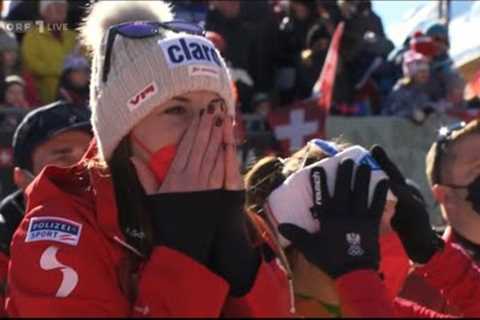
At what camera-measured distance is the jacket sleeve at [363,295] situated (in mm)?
1954

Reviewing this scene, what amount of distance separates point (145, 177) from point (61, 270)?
22 centimetres

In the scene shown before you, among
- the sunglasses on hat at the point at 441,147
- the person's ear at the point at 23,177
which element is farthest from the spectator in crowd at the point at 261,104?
the person's ear at the point at 23,177

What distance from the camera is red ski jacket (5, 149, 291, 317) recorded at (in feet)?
6.69

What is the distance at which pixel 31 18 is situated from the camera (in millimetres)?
7594

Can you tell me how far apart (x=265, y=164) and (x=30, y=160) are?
1.22 m

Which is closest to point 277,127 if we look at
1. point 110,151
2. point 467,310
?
point 467,310

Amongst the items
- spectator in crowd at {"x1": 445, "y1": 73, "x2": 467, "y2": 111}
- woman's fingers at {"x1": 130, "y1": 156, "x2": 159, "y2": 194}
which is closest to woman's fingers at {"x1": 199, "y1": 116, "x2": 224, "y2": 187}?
woman's fingers at {"x1": 130, "y1": 156, "x2": 159, "y2": 194}

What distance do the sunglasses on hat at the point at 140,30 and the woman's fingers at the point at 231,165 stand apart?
0.26 meters

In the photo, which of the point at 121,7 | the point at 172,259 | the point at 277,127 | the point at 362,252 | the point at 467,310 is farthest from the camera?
the point at 277,127

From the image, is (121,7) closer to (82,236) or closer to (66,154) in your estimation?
(82,236)

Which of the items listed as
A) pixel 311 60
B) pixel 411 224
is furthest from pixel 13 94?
pixel 411 224

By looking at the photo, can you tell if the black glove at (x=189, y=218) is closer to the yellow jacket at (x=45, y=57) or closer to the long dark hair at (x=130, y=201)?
the long dark hair at (x=130, y=201)

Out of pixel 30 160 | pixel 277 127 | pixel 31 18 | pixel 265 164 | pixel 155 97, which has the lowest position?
pixel 277 127

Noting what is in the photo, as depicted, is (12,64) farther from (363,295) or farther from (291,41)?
(363,295)
